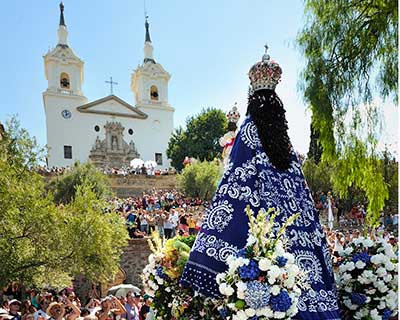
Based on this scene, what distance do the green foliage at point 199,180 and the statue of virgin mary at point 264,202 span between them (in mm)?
29607

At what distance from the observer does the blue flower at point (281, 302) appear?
294 centimetres

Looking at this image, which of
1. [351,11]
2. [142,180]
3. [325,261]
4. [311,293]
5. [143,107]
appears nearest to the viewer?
[311,293]

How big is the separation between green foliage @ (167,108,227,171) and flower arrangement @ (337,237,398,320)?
4828 cm

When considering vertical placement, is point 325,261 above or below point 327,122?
below

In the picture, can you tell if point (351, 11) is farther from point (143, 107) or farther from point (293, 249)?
point (143, 107)

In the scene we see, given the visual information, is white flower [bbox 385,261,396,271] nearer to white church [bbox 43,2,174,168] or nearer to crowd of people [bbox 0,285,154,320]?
crowd of people [bbox 0,285,154,320]

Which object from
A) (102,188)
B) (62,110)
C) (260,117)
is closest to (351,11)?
(260,117)

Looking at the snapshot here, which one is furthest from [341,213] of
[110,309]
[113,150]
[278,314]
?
[113,150]

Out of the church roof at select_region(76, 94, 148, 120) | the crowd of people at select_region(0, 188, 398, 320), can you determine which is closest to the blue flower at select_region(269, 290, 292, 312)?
the crowd of people at select_region(0, 188, 398, 320)

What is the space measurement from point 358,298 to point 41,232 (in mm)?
8579

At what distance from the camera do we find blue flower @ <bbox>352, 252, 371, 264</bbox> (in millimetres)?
4211

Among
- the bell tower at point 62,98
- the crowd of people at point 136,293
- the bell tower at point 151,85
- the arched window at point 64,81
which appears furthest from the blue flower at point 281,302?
the bell tower at point 151,85

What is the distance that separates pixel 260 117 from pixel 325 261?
133 cm

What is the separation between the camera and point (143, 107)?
195 feet
